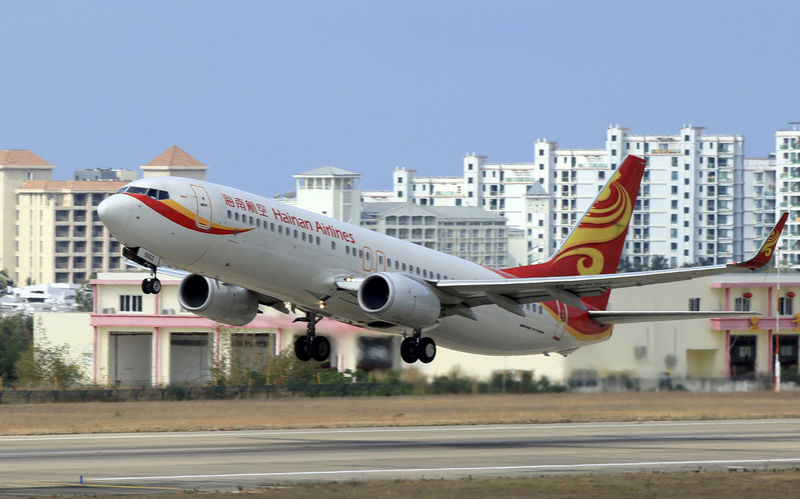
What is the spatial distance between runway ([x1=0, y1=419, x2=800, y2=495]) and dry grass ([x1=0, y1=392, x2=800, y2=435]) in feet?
6.88

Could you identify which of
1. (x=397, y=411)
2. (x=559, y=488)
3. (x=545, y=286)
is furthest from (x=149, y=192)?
(x=397, y=411)

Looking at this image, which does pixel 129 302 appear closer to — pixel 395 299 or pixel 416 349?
pixel 416 349

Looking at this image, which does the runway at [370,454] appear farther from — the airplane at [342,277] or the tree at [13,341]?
the tree at [13,341]

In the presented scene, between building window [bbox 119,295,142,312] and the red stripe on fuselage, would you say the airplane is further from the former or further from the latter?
building window [bbox 119,295,142,312]

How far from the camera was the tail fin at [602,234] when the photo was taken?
160 feet

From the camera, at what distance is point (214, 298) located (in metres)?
41.4

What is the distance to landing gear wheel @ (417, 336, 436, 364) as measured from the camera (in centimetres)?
4084

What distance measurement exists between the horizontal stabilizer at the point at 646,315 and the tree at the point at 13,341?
4336cm

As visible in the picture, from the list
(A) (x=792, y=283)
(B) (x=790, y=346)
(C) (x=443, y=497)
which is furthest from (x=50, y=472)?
(A) (x=792, y=283)

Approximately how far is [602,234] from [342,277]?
14.3 m

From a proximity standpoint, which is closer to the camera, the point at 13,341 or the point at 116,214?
the point at 116,214

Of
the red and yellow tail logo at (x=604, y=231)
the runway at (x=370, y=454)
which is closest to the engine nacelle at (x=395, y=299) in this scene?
the runway at (x=370, y=454)

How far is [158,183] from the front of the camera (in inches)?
1407

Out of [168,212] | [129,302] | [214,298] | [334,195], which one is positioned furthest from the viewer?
[334,195]
